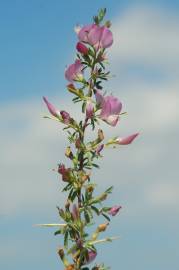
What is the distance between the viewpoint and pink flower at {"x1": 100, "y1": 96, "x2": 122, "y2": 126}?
703cm

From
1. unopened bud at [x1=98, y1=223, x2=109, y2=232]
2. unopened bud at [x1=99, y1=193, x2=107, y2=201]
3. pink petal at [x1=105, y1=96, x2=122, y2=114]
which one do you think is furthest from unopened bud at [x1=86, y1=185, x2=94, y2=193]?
pink petal at [x1=105, y1=96, x2=122, y2=114]

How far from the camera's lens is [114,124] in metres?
7.09

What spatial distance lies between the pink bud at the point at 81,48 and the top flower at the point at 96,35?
0.11 m

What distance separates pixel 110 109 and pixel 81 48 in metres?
0.95

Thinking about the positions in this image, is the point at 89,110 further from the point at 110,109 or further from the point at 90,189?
the point at 90,189

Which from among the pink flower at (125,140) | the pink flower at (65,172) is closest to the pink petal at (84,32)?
the pink flower at (125,140)

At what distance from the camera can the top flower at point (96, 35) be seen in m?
7.20

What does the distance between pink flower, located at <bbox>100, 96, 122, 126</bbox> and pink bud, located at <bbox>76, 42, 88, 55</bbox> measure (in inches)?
29.0

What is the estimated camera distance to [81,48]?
7.25m

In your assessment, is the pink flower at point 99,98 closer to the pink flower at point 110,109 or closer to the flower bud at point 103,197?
the pink flower at point 110,109

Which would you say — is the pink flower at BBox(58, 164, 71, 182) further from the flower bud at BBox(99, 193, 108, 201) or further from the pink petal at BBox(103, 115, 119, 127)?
the pink petal at BBox(103, 115, 119, 127)

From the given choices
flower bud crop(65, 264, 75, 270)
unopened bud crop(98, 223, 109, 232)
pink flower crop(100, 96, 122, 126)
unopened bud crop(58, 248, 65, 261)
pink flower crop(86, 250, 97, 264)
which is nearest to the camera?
flower bud crop(65, 264, 75, 270)

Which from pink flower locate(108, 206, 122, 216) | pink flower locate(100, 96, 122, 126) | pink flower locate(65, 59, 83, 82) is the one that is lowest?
pink flower locate(108, 206, 122, 216)

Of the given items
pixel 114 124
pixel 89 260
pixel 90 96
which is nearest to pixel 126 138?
pixel 114 124
